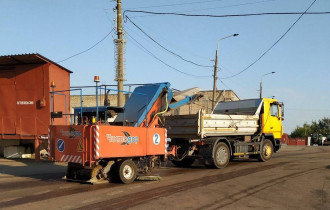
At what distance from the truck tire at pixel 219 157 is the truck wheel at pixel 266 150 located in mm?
2897

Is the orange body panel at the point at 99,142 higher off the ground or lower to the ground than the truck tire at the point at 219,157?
higher

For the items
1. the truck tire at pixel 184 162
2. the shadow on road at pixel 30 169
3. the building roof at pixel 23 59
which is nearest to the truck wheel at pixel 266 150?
the truck tire at pixel 184 162

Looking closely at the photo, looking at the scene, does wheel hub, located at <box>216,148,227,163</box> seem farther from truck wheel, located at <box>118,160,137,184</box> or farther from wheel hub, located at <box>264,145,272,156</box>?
truck wheel, located at <box>118,160,137,184</box>

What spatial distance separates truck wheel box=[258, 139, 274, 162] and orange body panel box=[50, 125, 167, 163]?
24.0 ft

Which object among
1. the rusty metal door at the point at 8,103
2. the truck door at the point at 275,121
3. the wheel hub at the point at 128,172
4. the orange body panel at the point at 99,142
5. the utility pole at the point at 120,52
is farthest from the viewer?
the utility pole at the point at 120,52

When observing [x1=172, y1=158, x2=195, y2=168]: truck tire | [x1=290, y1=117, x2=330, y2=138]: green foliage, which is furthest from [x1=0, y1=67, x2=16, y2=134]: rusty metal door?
[x1=290, y1=117, x2=330, y2=138]: green foliage

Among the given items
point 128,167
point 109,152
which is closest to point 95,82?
point 109,152

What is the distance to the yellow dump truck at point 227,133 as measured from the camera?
13188 mm

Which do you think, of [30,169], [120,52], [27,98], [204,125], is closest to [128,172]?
[204,125]

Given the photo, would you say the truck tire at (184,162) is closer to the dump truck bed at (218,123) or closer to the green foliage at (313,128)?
the dump truck bed at (218,123)

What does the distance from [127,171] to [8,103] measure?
10.0 m

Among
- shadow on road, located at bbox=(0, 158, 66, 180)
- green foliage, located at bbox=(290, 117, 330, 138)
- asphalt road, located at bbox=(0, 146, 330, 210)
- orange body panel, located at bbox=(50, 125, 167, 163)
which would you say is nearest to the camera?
asphalt road, located at bbox=(0, 146, 330, 210)

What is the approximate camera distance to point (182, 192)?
27.5 feet

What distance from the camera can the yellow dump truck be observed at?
519 inches
